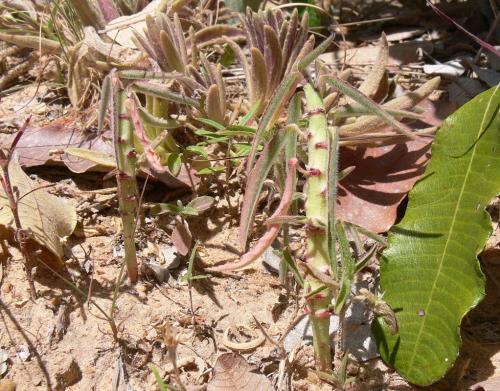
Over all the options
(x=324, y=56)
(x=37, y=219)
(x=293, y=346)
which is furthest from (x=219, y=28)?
(x=293, y=346)

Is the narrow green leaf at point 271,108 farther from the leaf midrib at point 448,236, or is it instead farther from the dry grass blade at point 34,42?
the dry grass blade at point 34,42

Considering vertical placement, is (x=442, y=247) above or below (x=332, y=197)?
below

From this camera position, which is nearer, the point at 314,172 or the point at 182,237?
the point at 314,172

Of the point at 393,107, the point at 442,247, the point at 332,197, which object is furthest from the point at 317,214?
the point at 393,107

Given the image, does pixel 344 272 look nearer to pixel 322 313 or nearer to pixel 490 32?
pixel 322 313

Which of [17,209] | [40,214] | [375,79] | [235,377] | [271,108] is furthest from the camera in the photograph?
[375,79]
